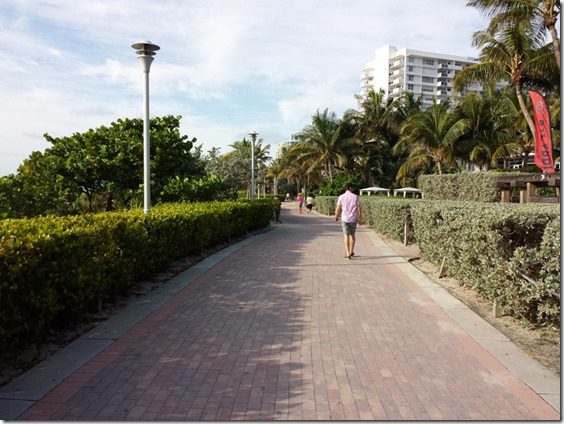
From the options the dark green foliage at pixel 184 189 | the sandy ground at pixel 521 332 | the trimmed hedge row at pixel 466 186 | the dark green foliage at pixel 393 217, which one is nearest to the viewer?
the sandy ground at pixel 521 332

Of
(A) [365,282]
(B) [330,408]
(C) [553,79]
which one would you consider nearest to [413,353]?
(B) [330,408]

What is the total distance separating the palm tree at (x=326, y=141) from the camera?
44.2m

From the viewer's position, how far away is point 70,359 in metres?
4.57

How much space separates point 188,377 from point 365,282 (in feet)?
16.4

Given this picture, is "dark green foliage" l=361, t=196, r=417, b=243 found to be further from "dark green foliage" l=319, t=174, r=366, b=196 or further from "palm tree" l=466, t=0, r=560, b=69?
"dark green foliage" l=319, t=174, r=366, b=196

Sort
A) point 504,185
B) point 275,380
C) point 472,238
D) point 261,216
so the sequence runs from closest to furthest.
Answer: point 275,380, point 472,238, point 504,185, point 261,216

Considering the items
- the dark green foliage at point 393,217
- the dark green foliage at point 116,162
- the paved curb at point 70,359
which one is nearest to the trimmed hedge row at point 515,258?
the paved curb at point 70,359

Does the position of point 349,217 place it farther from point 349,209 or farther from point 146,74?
point 146,74

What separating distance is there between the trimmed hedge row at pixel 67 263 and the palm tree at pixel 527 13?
16028mm

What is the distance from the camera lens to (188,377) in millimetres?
4188

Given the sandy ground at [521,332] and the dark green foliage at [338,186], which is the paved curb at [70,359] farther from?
the dark green foliage at [338,186]

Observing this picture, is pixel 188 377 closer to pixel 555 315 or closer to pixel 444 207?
pixel 555 315

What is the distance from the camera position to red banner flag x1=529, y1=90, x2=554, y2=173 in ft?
43.8

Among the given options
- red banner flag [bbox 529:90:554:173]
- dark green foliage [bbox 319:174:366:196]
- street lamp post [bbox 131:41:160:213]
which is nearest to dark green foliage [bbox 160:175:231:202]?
street lamp post [bbox 131:41:160:213]
